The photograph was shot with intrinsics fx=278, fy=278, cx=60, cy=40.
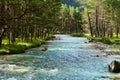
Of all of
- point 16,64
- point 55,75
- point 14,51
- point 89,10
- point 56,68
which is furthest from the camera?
point 89,10

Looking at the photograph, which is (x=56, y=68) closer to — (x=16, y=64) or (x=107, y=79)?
(x=16, y=64)

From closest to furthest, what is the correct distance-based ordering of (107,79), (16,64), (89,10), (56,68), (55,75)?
1. (107,79)
2. (55,75)
3. (56,68)
4. (16,64)
5. (89,10)

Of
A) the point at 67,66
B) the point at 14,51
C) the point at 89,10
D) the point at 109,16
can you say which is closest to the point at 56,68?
the point at 67,66

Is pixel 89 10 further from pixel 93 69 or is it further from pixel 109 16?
pixel 93 69

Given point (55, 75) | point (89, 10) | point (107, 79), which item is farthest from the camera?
point (89, 10)

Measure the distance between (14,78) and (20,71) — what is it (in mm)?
4023

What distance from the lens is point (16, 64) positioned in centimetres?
3691

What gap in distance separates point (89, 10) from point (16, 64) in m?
84.1

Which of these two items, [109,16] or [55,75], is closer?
[55,75]

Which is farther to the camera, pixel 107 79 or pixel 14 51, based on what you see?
pixel 14 51

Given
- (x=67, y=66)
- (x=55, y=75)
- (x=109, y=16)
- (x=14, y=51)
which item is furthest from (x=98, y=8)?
(x=55, y=75)

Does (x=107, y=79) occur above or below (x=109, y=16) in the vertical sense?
below

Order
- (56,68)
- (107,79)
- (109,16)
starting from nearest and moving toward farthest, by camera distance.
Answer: (107,79), (56,68), (109,16)

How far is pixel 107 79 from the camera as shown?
2733cm
